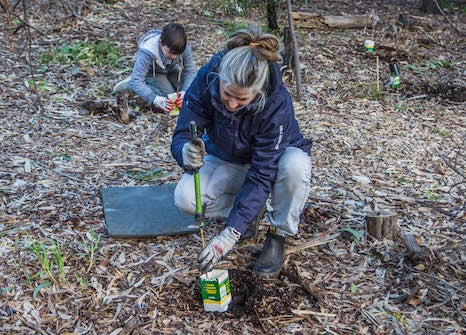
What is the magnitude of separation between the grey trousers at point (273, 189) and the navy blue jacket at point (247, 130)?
8cm

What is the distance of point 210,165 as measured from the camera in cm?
304

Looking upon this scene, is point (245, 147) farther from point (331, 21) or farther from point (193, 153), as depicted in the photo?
point (331, 21)

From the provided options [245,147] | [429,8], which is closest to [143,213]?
[245,147]

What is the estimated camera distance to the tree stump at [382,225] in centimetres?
310

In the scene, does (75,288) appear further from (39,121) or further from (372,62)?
(372,62)

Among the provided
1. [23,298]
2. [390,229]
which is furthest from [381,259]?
[23,298]

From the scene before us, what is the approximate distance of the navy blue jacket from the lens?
2.64m

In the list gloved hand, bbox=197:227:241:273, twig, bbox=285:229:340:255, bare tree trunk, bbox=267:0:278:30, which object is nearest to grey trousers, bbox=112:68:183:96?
bare tree trunk, bbox=267:0:278:30

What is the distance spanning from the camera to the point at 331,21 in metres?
7.27

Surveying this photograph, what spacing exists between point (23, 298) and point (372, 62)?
481 centimetres

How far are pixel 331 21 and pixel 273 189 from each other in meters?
4.98

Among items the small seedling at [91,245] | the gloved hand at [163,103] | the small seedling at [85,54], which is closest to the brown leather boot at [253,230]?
the small seedling at [91,245]

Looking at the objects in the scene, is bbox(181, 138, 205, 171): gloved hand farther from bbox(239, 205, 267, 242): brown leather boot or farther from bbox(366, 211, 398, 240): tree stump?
bbox(366, 211, 398, 240): tree stump

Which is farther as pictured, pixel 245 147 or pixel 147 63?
pixel 147 63
